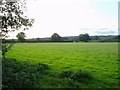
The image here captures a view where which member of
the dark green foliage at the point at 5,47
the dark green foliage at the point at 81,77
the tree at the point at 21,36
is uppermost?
the tree at the point at 21,36

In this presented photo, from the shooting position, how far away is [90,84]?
15.0 meters

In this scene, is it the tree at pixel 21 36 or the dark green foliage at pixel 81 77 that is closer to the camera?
the dark green foliage at pixel 81 77

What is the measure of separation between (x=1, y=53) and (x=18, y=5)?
16.5ft

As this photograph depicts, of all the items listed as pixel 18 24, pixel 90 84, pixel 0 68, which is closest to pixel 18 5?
pixel 18 24

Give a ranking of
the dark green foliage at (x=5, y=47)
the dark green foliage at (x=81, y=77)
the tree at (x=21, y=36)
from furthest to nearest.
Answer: the tree at (x=21, y=36) → the dark green foliage at (x=81, y=77) → the dark green foliage at (x=5, y=47)

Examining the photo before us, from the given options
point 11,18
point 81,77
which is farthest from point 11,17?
point 81,77

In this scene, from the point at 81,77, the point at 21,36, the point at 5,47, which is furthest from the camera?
the point at 21,36

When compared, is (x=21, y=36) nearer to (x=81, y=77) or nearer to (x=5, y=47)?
(x=5, y=47)

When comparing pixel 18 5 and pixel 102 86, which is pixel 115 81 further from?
pixel 18 5

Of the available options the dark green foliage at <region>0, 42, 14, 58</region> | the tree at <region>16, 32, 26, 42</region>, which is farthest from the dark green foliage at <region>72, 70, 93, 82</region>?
the dark green foliage at <region>0, 42, 14, 58</region>

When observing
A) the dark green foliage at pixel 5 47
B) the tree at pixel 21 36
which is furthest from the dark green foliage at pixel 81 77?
the dark green foliage at pixel 5 47

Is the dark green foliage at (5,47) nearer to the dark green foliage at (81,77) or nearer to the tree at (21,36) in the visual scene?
the tree at (21,36)

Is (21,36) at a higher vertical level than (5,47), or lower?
higher

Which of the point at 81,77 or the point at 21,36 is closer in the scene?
the point at 81,77
